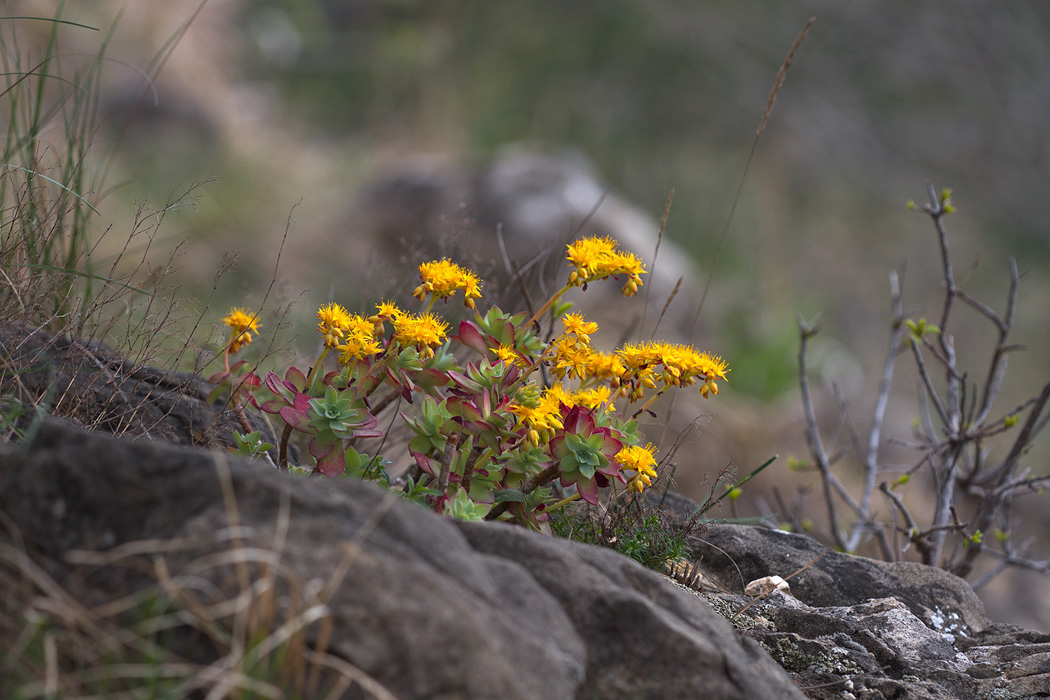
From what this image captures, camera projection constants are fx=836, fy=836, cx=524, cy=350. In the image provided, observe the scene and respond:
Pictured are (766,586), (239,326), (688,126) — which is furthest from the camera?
(688,126)

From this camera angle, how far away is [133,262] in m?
6.14

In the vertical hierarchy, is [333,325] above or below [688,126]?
below

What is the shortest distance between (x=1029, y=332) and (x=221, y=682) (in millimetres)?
10323

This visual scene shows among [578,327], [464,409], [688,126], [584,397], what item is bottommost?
[464,409]

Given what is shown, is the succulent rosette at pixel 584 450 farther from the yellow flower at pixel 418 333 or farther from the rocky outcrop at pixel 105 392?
the rocky outcrop at pixel 105 392

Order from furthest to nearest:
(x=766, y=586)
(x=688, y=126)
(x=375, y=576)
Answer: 1. (x=688, y=126)
2. (x=766, y=586)
3. (x=375, y=576)

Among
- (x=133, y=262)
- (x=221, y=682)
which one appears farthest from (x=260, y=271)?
(x=221, y=682)

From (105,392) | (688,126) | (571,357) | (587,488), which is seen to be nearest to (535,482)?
(587,488)

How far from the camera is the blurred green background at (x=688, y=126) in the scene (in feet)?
25.1

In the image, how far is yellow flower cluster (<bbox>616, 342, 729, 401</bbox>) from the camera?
150 centimetres

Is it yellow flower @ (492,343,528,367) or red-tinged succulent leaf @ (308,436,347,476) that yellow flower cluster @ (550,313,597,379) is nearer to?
yellow flower @ (492,343,528,367)

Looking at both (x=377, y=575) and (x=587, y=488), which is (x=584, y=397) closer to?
(x=587, y=488)

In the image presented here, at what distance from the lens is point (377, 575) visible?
0.97 metres

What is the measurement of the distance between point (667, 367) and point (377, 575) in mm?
714
